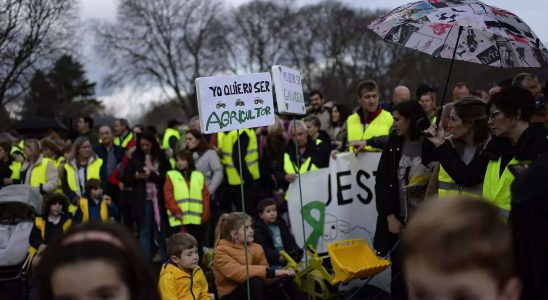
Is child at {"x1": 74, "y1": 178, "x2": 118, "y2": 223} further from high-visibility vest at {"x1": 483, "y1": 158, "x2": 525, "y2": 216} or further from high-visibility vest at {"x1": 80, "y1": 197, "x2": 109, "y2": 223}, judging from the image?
high-visibility vest at {"x1": 483, "y1": 158, "x2": 525, "y2": 216}

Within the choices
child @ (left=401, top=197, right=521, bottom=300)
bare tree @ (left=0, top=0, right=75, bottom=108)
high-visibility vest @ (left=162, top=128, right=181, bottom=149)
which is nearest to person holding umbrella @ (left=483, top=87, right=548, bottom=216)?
child @ (left=401, top=197, right=521, bottom=300)

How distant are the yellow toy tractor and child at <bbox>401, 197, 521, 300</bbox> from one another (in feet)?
16.8

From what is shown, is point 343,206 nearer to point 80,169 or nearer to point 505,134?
point 505,134

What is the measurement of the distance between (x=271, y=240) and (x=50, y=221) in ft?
8.52

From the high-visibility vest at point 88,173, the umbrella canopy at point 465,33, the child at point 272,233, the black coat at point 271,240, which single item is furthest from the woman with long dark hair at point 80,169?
→ the umbrella canopy at point 465,33

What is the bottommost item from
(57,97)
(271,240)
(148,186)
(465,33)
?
(271,240)

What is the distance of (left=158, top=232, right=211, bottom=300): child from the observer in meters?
6.05

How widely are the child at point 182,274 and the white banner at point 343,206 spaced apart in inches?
78.3

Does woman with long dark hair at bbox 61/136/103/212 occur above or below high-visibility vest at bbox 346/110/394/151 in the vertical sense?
below

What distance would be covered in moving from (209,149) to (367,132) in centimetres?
313

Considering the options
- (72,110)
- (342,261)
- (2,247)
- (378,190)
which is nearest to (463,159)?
(378,190)

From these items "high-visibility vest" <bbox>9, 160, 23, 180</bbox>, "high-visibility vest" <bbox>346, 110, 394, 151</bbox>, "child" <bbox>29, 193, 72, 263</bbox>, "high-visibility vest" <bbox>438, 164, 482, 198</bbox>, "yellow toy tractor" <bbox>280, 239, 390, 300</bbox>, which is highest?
"high-visibility vest" <bbox>346, 110, 394, 151</bbox>

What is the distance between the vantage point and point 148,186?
10.3 m

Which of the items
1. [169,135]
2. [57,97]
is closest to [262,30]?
[57,97]
